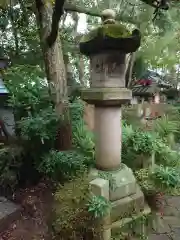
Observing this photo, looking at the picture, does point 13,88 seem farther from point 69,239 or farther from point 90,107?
point 69,239

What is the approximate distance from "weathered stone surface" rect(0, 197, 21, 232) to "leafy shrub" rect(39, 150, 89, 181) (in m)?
0.74

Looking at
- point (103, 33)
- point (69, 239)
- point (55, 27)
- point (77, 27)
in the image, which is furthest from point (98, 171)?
point (77, 27)

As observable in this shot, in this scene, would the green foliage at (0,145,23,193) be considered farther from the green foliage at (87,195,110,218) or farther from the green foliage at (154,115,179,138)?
the green foliage at (154,115,179,138)

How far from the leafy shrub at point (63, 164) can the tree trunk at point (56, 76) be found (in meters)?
0.33

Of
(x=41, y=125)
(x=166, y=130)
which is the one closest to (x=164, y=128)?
(x=166, y=130)

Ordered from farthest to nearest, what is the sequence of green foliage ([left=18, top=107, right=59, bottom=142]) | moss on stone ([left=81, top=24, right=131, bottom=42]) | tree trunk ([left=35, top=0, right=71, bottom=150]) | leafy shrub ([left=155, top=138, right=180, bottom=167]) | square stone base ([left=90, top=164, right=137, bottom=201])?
leafy shrub ([left=155, top=138, right=180, bottom=167])
tree trunk ([left=35, top=0, right=71, bottom=150])
green foliage ([left=18, top=107, right=59, bottom=142])
square stone base ([left=90, top=164, right=137, bottom=201])
moss on stone ([left=81, top=24, right=131, bottom=42])

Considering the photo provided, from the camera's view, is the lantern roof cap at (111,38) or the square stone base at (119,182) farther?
the square stone base at (119,182)

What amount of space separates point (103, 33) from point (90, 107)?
221 centimetres

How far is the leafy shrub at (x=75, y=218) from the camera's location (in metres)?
2.71

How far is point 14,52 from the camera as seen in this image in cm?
788

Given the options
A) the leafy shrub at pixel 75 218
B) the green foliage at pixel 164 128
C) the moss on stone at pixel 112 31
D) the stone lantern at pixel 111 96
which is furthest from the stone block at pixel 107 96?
the green foliage at pixel 164 128

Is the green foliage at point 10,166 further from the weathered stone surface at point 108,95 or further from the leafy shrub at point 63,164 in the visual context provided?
the weathered stone surface at point 108,95

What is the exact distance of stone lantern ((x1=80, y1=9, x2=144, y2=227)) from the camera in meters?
2.98

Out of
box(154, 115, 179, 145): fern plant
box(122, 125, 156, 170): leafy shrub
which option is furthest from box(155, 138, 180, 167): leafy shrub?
box(154, 115, 179, 145): fern plant
